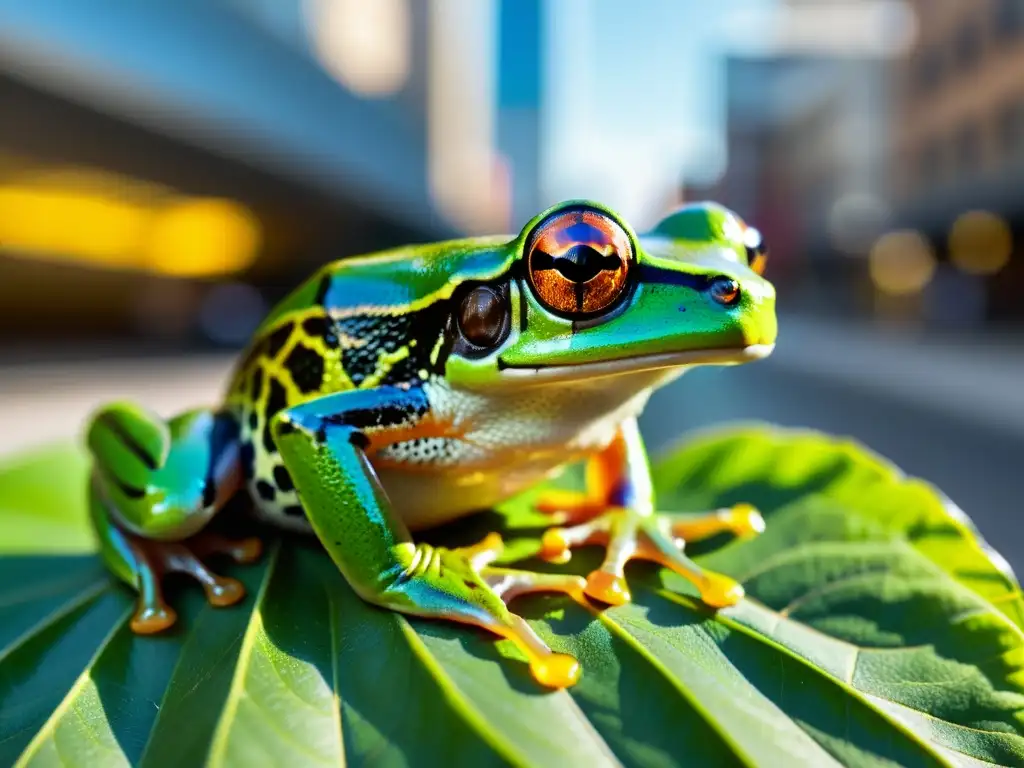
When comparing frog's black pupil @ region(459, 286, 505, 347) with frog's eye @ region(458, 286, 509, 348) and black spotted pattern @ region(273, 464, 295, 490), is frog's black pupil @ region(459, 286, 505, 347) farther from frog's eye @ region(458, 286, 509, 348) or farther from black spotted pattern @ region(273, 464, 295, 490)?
black spotted pattern @ region(273, 464, 295, 490)

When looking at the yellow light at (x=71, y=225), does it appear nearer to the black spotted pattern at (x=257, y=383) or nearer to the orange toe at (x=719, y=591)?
the black spotted pattern at (x=257, y=383)

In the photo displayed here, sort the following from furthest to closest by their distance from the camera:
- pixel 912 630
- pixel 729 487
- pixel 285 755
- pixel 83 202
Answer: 1. pixel 83 202
2. pixel 729 487
3. pixel 912 630
4. pixel 285 755

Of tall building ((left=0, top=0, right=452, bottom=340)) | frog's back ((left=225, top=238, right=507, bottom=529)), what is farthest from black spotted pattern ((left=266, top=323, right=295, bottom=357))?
tall building ((left=0, top=0, right=452, bottom=340))

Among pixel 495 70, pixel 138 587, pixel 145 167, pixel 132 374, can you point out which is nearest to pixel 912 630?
pixel 138 587

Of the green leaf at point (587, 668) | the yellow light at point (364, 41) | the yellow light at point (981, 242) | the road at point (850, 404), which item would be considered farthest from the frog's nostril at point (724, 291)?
the yellow light at point (981, 242)

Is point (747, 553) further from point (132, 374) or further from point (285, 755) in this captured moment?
point (132, 374)
